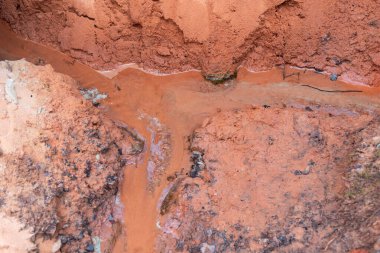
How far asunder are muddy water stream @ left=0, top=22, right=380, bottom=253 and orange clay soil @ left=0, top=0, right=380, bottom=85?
12cm

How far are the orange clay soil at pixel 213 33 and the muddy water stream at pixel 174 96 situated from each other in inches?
4.8

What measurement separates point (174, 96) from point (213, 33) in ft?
2.41

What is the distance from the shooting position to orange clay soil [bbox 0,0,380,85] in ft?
15.1

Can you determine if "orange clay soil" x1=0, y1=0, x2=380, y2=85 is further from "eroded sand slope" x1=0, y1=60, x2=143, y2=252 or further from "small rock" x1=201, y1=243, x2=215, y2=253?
"small rock" x1=201, y1=243, x2=215, y2=253

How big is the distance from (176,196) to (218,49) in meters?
1.55

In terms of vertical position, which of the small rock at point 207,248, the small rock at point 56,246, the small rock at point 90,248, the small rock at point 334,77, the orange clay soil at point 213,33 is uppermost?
the orange clay soil at point 213,33

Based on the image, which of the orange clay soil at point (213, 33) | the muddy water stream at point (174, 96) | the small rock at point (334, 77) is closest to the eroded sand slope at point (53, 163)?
the muddy water stream at point (174, 96)

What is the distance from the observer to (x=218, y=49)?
4777mm

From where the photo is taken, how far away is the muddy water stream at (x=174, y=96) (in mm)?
4480

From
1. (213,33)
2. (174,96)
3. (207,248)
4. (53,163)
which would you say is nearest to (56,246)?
(53,163)

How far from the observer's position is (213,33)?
4699 millimetres

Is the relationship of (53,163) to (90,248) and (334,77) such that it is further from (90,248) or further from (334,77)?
(334,77)

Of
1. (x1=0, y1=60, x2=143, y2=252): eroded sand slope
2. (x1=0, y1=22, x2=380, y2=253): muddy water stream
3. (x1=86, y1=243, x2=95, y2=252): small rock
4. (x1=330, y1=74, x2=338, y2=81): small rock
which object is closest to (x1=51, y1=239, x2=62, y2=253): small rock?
(x1=0, y1=60, x2=143, y2=252): eroded sand slope

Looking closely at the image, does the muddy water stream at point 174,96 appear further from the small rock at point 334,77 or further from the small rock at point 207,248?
the small rock at point 207,248
